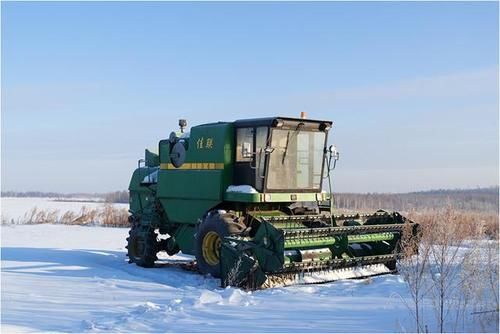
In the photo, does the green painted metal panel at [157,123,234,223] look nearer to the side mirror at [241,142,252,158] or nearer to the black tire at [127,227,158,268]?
the side mirror at [241,142,252,158]

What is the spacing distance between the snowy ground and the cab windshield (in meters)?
2.46

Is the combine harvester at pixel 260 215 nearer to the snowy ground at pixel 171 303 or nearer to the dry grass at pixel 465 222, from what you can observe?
the snowy ground at pixel 171 303

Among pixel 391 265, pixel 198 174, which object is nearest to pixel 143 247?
pixel 198 174

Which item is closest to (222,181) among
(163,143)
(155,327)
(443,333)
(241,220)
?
(241,220)

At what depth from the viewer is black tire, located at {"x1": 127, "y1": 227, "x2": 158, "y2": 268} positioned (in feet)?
44.9

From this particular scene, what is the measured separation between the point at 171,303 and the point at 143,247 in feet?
17.4

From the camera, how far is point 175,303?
28.8 ft

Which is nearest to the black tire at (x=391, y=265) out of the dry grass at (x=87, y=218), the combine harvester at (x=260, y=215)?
the combine harvester at (x=260, y=215)

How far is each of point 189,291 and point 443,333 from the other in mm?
4774

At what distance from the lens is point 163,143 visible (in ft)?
46.2

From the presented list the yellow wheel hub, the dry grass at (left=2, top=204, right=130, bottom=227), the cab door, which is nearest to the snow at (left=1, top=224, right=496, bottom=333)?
the yellow wheel hub

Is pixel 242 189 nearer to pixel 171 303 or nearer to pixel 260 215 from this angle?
pixel 260 215

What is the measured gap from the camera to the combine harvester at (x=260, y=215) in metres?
10.4

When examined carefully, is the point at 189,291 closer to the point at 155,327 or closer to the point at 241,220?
the point at 241,220
